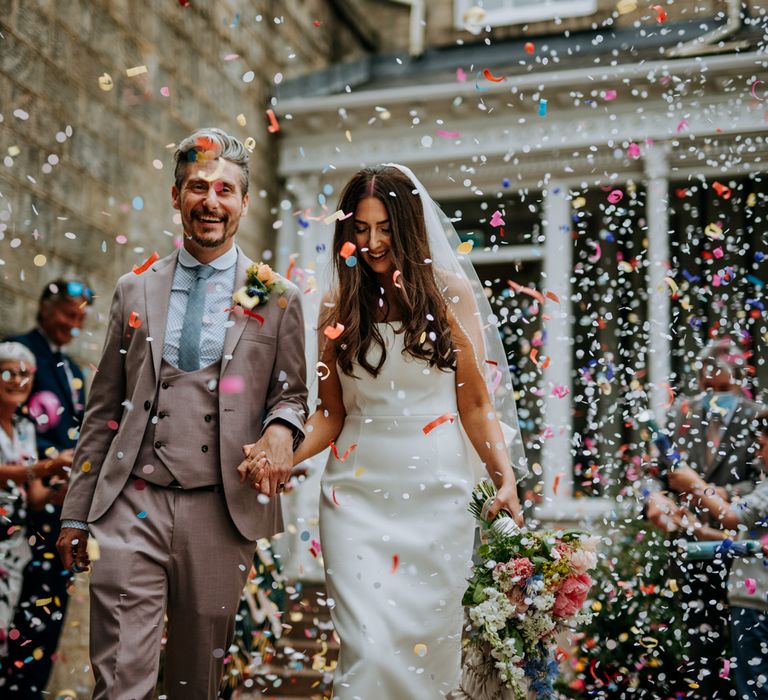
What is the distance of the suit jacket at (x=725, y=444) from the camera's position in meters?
4.87

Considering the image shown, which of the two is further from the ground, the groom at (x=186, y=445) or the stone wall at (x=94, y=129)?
the stone wall at (x=94, y=129)

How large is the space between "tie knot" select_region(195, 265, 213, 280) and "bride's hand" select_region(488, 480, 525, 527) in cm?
130

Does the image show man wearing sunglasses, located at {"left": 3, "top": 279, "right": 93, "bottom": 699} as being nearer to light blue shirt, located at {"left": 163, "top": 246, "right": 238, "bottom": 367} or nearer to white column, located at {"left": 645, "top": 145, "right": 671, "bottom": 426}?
light blue shirt, located at {"left": 163, "top": 246, "right": 238, "bottom": 367}

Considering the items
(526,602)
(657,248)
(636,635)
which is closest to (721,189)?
(657,248)

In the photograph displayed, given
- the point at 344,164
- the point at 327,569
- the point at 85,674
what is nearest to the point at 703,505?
the point at 327,569

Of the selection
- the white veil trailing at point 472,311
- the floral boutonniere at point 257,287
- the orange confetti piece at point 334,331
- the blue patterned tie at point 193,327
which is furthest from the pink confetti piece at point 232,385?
the white veil trailing at point 472,311

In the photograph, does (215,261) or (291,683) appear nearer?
(215,261)

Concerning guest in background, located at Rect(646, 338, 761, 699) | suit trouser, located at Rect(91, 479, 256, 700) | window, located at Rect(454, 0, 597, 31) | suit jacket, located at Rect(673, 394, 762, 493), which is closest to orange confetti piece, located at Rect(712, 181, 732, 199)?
guest in background, located at Rect(646, 338, 761, 699)

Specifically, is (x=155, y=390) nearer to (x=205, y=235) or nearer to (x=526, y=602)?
(x=205, y=235)

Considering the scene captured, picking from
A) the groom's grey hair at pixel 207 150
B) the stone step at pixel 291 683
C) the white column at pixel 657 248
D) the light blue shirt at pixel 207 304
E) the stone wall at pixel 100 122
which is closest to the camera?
the light blue shirt at pixel 207 304

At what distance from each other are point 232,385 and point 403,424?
0.74 meters

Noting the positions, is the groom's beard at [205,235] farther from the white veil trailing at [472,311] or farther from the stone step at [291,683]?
the stone step at [291,683]

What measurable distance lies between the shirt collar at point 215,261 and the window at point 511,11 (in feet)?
25.5

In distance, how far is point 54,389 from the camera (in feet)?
16.5
